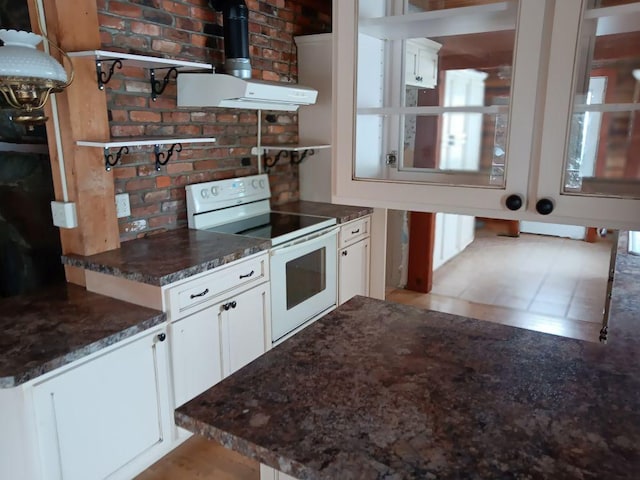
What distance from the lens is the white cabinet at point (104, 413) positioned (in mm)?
1557

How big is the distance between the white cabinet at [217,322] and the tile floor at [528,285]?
1.95 m

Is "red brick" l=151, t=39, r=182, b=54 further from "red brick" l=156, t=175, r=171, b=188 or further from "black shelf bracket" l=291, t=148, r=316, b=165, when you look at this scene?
"black shelf bracket" l=291, t=148, r=316, b=165

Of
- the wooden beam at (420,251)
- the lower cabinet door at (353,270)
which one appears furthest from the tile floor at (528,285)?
the lower cabinet door at (353,270)

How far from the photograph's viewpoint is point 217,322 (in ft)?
7.28

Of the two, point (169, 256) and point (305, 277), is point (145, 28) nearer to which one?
point (169, 256)

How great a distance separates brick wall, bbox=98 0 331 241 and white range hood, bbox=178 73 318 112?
0.10 m

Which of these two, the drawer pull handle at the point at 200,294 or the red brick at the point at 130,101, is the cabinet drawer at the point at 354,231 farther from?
the red brick at the point at 130,101

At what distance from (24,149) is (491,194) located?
6.83 ft

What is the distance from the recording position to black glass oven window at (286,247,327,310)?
2717 mm

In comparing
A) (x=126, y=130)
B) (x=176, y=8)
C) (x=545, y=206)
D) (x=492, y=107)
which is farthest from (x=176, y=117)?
(x=545, y=206)

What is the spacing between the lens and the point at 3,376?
141 cm

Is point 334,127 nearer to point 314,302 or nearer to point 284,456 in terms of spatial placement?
point 284,456

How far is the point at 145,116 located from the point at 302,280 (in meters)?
1.21

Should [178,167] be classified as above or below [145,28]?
below
